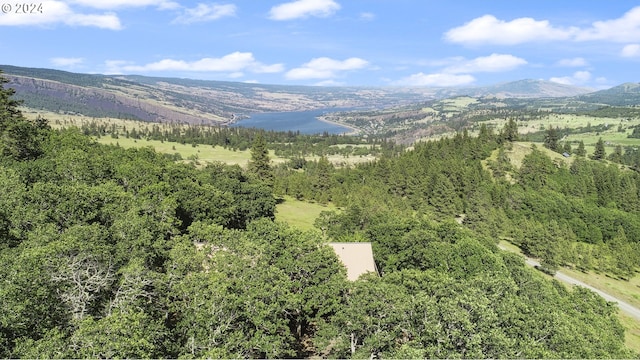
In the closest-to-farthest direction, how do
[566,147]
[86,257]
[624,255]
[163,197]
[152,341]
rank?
[152,341] → [86,257] → [163,197] → [624,255] → [566,147]

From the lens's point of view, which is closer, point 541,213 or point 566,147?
point 541,213

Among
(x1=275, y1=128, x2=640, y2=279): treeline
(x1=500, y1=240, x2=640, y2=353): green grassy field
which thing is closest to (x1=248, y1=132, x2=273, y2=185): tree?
(x1=275, y1=128, x2=640, y2=279): treeline

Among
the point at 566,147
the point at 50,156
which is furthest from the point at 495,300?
the point at 566,147

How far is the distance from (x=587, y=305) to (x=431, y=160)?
10006cm

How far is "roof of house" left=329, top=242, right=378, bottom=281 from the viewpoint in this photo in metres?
42.7

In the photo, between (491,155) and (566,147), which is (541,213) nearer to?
(491,155)

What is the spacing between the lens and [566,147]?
160m

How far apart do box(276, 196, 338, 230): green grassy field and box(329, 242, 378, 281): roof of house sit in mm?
33031

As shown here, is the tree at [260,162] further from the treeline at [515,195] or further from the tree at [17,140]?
the tree at [17,140]

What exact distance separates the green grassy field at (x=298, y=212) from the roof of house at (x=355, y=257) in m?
33.0

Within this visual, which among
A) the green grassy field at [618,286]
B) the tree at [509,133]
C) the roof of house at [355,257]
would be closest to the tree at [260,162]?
the roof of house at [355,257]

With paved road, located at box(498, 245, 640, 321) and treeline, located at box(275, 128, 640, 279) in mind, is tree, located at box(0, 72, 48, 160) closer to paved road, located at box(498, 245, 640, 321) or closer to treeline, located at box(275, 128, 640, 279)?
treeline, located at box(275, 128, 640, 279)

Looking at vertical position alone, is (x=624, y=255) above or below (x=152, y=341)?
below

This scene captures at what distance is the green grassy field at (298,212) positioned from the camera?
3423 inches
